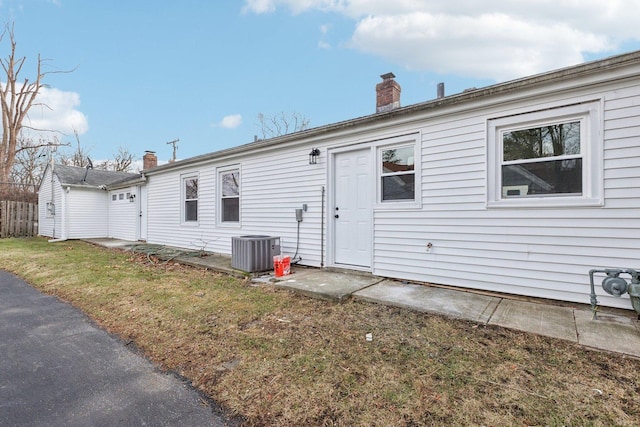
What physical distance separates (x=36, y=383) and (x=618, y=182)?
6.04 metres

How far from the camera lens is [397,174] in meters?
5.25

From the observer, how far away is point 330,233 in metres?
6.05

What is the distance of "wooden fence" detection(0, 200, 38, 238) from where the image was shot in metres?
14.0

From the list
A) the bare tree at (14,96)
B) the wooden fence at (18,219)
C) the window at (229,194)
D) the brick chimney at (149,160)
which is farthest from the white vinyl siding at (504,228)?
the bare tree at (14,96)

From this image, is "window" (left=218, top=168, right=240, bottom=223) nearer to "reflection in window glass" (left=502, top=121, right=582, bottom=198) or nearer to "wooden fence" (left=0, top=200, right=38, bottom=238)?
"reflection in window glass" (left=502, top=121, right=582, bottom=198)

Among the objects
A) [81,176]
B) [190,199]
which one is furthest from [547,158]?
[81,176]

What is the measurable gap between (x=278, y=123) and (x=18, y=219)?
49.6 feet

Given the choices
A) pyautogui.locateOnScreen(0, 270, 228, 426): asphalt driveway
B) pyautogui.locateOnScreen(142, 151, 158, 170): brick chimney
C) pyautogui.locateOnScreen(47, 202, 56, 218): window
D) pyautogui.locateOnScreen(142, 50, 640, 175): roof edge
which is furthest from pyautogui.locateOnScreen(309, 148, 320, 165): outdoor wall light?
pyautogui.locateOnScreen(47, 202, 56, 218): window

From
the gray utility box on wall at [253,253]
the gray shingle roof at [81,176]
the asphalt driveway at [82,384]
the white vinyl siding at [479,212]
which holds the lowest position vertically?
the asphalt driveway at [82,384]

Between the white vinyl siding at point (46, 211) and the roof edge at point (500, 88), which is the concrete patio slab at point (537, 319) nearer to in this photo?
the roof edge at point (500, 88)

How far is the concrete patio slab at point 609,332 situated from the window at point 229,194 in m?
7.06

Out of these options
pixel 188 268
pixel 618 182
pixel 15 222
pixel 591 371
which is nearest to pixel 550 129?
pixel 618 182

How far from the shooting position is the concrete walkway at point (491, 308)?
288 centimetres

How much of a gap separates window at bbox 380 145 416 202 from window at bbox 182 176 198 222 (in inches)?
245
